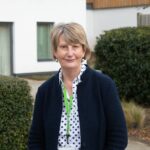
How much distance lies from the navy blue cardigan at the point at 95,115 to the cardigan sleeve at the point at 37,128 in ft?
0.26

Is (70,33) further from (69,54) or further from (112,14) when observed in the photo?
(112,14)

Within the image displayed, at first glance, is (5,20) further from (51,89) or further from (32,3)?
(51,89)

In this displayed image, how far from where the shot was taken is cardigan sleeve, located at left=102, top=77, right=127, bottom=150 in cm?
340

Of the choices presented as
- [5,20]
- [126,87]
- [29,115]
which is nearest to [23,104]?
[29,115]

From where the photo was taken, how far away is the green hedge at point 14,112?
648cm

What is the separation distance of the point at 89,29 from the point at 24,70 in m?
10.0

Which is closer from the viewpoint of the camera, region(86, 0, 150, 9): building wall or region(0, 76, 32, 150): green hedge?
region(0, 76, 32, 150): green hedge

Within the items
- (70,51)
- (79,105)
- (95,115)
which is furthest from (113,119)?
(70,51)

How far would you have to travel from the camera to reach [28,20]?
798 inches

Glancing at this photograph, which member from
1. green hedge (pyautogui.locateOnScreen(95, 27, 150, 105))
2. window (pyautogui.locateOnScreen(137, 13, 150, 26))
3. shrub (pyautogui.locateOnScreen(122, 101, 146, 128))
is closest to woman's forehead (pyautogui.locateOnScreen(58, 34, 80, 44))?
shrub (pyautogui.locateOnScreen(122, 101, 146, 128))

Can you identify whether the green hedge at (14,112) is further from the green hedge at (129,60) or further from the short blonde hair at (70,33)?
the green hedge at (129,60)

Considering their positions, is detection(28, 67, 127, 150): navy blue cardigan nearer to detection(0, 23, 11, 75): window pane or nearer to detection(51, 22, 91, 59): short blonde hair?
detection(51, 22, 91, 59): short blonde hair

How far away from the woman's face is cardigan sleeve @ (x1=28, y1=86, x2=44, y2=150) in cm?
32

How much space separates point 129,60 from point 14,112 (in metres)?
6.00
